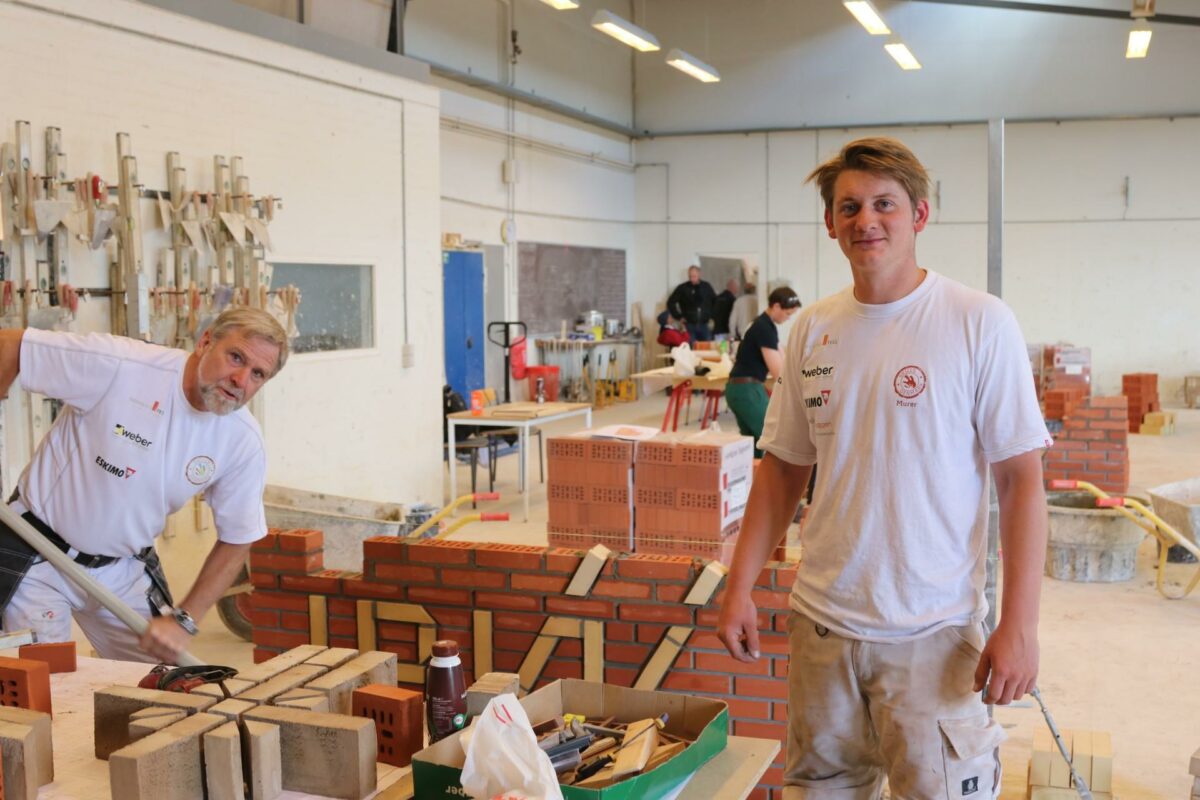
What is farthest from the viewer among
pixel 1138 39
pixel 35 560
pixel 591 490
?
pixel 1138 39

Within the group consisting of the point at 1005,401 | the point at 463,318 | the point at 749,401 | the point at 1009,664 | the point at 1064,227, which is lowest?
the point at 1009,664

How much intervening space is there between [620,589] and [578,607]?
0.16m

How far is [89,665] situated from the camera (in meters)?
2.75

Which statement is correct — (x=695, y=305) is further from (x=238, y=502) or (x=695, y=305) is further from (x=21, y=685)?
(x=21, y=685)

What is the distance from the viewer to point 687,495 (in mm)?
5688

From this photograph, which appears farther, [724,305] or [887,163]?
[724,305]

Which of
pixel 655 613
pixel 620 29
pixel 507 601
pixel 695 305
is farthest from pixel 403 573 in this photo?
pixel 695 305

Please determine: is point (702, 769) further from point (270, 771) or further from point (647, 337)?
point (647, 337)

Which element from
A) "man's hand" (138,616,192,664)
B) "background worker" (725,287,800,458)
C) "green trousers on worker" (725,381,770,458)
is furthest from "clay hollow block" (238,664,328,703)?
"green trousers on worker" (725,381,770,458)

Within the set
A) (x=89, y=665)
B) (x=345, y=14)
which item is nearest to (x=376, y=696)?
(x=89, y=665)

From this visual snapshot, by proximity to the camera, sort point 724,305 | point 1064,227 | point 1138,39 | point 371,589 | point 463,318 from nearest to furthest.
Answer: point 371,589, point 1138,39, point 463,318, point 1064,227, point 724,305

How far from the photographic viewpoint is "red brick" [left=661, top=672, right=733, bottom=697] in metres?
3.56

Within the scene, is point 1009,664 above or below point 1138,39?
below

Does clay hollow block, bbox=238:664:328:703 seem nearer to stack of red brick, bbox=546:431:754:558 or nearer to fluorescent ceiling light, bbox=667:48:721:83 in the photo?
stack of red brick, bbox=546:431:754:558
